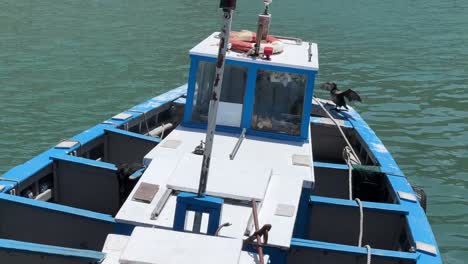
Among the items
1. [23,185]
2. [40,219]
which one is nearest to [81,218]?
[40,219]

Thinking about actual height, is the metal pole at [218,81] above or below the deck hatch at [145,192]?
above

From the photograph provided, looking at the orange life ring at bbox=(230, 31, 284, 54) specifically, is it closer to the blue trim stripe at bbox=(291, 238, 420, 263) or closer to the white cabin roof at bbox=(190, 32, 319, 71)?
the white cabin roof at bbox=(190, 32, 319, 71)

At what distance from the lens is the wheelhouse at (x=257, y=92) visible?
8234 millimetres

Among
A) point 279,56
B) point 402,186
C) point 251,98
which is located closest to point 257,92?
point 251,98

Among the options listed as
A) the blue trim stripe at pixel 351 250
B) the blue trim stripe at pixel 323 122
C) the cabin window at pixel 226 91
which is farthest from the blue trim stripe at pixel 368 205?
the blue trim stripe at pixel 323 122

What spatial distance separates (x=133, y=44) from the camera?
1077 inches

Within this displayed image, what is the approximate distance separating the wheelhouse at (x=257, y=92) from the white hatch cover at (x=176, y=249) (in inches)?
143

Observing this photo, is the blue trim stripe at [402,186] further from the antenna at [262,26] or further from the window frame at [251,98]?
the antenna at [262,26]

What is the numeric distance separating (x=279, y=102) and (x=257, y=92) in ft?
1.21

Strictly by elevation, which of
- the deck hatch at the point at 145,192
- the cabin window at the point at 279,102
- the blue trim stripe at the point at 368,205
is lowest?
the blue trim stripe at the point at 368,205

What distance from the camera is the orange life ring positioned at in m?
8.44

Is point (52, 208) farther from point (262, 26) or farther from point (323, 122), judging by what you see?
point (323, 122)

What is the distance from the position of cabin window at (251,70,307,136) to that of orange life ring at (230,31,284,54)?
1.63ft

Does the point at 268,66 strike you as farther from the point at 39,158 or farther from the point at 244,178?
the point at 39,158
